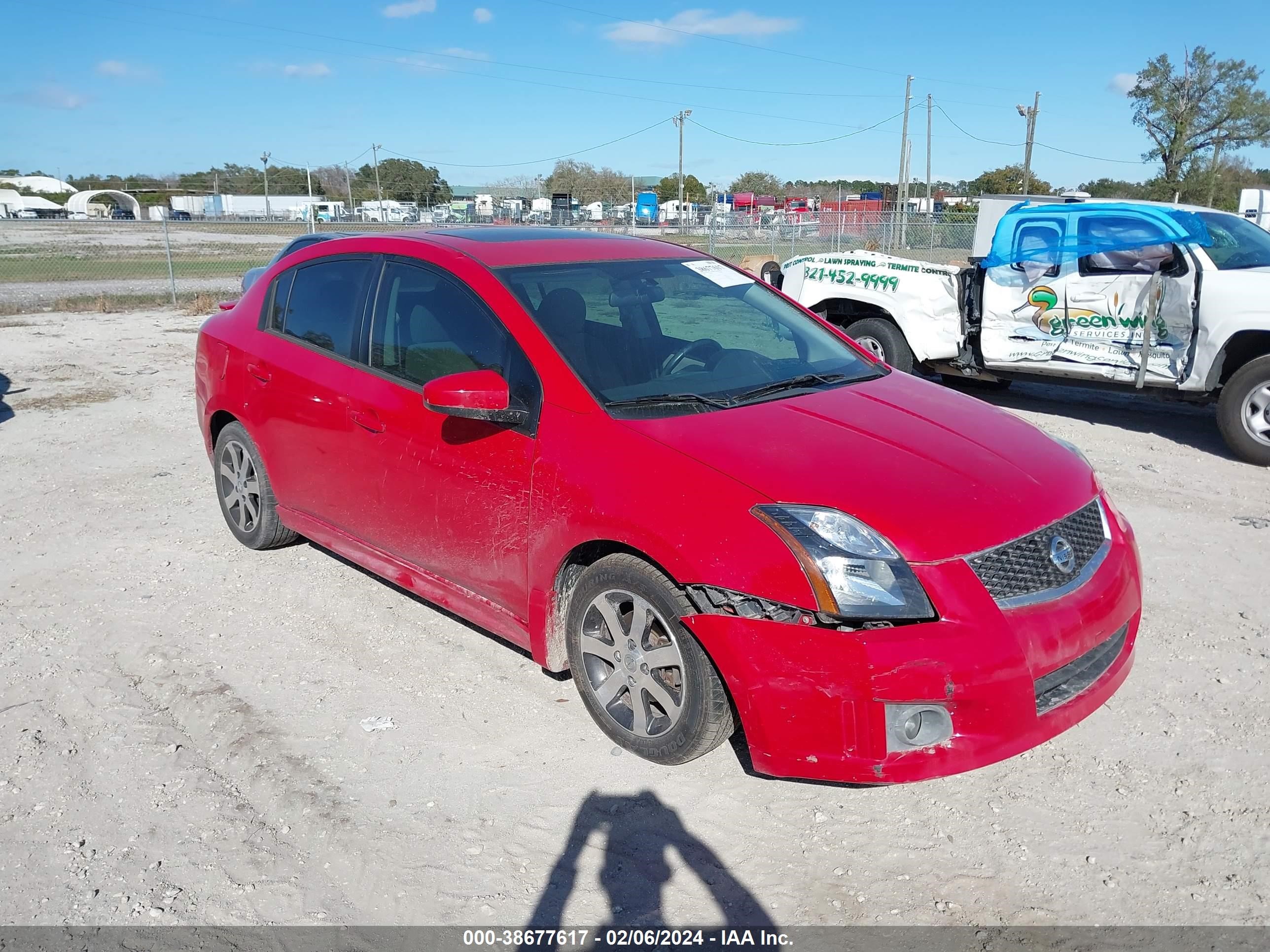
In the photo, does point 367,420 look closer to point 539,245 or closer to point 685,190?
point 539,245

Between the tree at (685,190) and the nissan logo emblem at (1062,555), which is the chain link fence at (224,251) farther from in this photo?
the tree at (685,190)

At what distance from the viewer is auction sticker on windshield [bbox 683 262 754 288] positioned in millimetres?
4547

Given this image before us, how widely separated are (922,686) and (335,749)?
211 cm

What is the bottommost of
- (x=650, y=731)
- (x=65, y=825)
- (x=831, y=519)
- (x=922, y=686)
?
(x=65, y=825)

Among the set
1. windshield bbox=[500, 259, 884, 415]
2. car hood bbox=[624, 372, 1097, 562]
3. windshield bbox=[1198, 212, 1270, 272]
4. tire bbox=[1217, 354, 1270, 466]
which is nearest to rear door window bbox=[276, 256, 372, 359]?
windshield bbox=[500, 259, 884, 415]

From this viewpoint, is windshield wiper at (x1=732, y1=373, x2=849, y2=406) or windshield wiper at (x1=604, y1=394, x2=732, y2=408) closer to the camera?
windshield wiper at (x1=604, y1=394, x2=732, y2=408)

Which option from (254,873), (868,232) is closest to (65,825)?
(254,873)

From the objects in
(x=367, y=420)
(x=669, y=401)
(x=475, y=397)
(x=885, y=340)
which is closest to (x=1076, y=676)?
(x=669, y=401)

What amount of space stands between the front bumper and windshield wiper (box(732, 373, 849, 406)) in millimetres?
1043

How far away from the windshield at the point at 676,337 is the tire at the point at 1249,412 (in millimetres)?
4308

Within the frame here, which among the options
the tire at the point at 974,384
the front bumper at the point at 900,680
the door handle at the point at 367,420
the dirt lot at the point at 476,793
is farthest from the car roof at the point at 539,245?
the tire at the point at 974,384

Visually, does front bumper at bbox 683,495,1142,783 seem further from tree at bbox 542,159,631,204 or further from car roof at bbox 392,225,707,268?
tree at bbox 542,159,631,204

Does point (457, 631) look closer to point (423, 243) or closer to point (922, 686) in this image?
point (423, 243)

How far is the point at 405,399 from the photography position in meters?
4.04
